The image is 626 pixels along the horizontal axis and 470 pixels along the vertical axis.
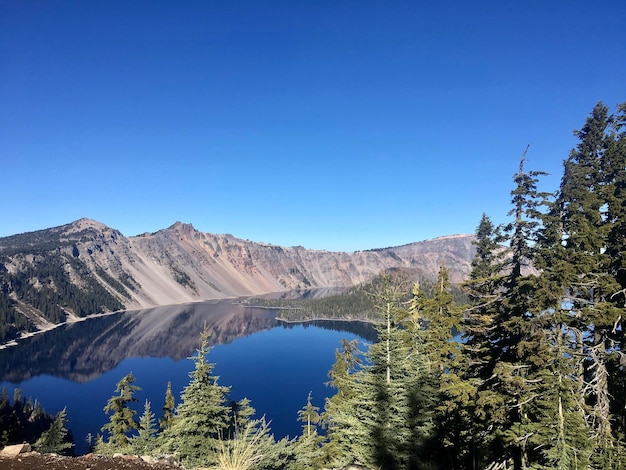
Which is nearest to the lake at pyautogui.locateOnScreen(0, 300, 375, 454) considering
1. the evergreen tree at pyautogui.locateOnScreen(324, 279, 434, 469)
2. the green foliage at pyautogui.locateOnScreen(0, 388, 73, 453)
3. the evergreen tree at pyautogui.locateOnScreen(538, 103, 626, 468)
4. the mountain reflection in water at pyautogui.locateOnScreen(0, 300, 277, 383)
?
the mountain reflection in water at pyautogui.locateOnScreen(0, 300, 277, 383)

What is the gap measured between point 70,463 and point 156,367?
133918mm

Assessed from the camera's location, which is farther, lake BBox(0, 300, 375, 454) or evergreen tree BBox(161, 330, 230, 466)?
lake BBox(0, 300, 375, 454)

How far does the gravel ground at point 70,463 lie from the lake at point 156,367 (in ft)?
223

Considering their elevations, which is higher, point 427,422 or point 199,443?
point 427,422

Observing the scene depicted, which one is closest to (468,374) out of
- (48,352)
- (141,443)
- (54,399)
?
(141,443)

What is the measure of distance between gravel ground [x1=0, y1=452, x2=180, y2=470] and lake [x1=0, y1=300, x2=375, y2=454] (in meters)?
67.8

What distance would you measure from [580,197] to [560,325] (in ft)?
24.3

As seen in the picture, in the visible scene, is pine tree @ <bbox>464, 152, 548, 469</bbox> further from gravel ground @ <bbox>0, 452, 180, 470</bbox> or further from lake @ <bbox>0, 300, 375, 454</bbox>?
lake @ <bbox>0, 300, 375, 454</bbox>

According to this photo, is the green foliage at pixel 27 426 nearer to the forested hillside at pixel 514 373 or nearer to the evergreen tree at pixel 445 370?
the forested hillside at pixel 514 373

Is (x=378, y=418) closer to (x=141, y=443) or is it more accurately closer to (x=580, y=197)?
(x=580, y=197)

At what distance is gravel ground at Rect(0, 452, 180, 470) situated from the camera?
8594mm

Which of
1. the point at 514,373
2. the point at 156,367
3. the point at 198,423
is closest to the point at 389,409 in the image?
the point at 514,373

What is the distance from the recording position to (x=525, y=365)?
1675cm

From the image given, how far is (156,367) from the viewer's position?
419ft
